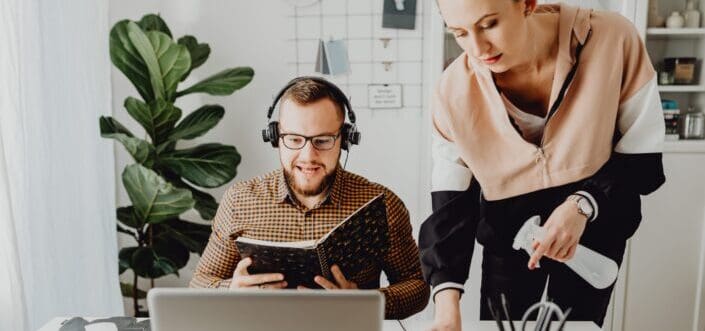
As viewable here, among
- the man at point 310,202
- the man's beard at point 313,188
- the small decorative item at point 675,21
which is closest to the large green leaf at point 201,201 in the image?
the man at point 310,202

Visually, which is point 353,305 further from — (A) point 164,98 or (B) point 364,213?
(A) point 164,98

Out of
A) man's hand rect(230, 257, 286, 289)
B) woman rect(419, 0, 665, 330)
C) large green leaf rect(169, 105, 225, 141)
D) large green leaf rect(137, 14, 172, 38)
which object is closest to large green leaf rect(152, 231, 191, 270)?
large green leaf rect(169, 105, 225, 141)

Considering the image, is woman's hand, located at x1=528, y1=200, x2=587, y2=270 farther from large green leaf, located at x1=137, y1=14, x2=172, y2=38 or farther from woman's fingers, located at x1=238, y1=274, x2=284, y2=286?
large green leaf, located at x1=137, y1=14, x2=172, y2=38

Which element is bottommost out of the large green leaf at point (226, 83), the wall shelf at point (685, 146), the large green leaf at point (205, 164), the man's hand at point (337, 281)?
the man's hand at point (337, 281)

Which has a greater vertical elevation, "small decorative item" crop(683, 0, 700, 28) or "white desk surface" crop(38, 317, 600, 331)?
"small decorative item" crop(683, 0, 700, 28)

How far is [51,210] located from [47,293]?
0.26 metres

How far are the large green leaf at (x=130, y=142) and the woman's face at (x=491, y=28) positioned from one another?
1333 mm

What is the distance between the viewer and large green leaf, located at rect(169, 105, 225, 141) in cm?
235

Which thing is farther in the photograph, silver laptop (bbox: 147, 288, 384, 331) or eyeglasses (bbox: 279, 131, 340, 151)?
eyeglasses (bbox: 279, 131, 340, 151)

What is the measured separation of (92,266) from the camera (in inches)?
85.3

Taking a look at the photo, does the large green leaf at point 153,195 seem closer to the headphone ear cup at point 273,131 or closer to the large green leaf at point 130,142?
the large green leaf at point 130,142

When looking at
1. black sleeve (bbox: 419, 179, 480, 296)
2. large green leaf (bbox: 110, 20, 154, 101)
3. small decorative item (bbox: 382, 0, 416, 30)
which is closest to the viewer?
black sleeve (bbox: 419, 179, 480, 296)

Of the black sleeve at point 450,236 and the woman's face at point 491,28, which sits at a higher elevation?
the woman's face at point 491,28

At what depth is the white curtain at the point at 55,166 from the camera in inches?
65.0
